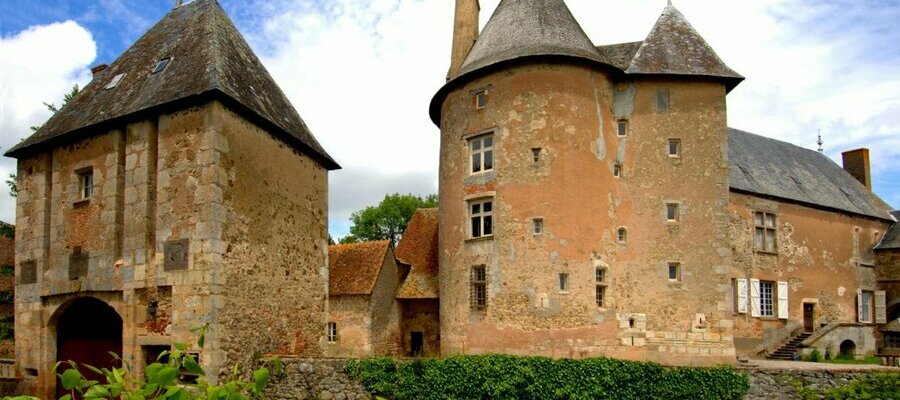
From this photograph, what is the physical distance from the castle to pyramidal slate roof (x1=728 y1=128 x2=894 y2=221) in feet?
0.94

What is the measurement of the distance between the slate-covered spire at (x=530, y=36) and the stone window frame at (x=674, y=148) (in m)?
3.20

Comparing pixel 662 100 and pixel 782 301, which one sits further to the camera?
pixel 782 301

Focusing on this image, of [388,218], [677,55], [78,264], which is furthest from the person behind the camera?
[388,218]

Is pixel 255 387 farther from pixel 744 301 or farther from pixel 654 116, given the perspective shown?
pixel 744 301

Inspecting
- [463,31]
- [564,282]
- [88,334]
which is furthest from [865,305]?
[88,334]

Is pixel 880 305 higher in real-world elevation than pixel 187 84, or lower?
lower

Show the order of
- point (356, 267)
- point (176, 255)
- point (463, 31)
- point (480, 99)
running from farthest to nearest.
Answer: point (463, 31) < point (356, 267) < point (480, 99) < point (176, 255)

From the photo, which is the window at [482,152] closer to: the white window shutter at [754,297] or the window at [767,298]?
the white window shutter at [754,297]

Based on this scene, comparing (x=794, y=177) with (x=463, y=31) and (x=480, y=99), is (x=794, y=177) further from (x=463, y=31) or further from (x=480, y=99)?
(x=480, y=99)

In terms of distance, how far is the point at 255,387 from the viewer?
2.35 m

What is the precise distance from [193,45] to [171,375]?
16.1m

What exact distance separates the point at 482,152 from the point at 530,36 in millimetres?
3683

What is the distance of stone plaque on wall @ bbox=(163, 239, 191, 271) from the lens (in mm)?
14266

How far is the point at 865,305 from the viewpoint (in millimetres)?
28891
